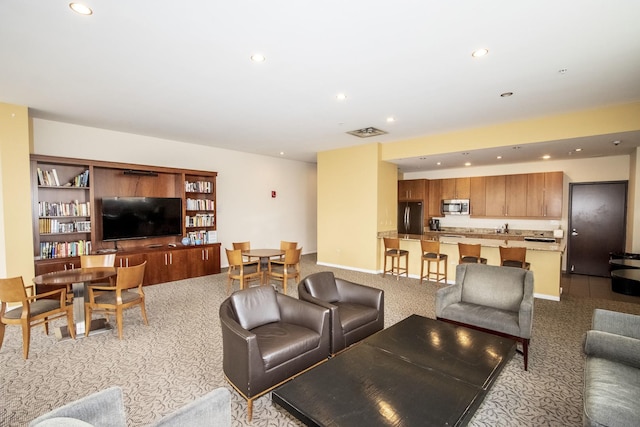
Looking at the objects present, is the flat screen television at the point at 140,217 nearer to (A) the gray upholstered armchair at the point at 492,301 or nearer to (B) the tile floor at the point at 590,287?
(A) the gray upholstered armchair at the point at 492,301

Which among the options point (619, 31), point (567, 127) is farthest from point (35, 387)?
point (567, 127)

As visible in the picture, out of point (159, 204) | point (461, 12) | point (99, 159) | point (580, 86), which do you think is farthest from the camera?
point (159, 204)

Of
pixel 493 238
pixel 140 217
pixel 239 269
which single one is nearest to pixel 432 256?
pixel 493 238

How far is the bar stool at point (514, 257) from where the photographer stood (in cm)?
487

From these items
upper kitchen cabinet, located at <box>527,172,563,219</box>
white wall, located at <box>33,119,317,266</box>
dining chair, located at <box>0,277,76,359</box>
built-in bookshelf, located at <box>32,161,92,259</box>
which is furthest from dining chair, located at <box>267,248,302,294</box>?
upper kitchen cabinet, located at <box>527,172,563,219</box>

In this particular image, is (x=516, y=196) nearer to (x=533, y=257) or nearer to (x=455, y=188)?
(x=455, y=188)

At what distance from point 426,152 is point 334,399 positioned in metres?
5.53

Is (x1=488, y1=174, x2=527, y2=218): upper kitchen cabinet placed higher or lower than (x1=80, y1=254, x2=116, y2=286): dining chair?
higher

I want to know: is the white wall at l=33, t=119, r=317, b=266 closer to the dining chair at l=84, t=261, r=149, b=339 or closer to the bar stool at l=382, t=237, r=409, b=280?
the dining chair at l=84, t=261, r=149, b=339

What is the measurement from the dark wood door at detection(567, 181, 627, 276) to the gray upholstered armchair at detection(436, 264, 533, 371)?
197 inches

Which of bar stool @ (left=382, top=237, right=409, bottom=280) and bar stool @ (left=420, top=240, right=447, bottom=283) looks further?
bar stool @ (left=382, top=237, right=409, bottom=280)

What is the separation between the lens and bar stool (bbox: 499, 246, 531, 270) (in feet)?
16.0

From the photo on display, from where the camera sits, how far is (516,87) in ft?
11.9

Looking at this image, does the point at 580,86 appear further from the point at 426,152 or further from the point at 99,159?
the point at 99,159
